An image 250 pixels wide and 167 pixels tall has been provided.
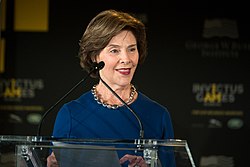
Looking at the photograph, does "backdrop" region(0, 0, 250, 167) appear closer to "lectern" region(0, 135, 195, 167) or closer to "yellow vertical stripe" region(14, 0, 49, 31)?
"yellow vertical stripe" region(14, 0, 49, 31)

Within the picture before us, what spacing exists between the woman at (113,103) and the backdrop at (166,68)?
70.9 inches

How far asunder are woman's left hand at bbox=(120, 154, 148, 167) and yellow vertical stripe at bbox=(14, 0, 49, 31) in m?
2.44

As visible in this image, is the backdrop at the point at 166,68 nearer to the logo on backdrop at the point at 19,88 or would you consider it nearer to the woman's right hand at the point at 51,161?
the logo on backdrop at the point at 19,88

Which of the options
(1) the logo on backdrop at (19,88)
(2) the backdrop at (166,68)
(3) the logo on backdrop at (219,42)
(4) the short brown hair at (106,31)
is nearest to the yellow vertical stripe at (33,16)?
(2) the backdrop at (166,68)

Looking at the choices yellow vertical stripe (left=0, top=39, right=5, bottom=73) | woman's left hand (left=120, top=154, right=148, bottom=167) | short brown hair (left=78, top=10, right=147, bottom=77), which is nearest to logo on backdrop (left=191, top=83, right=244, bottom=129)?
yellow vertical stripe (left=0, top=39, right=5, bottom=73)

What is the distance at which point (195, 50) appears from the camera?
4.05 meters

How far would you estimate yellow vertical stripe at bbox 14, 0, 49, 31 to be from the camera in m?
4.06

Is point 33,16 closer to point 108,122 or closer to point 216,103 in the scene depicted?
point 216,103

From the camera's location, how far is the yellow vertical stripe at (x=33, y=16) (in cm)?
406

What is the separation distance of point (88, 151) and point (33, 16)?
8.14 feet

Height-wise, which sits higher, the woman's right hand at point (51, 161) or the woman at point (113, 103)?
the woman at point (113, 103)

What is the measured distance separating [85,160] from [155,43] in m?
2.41

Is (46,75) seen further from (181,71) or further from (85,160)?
(85,160)

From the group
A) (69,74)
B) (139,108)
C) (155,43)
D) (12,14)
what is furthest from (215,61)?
(139,108)
